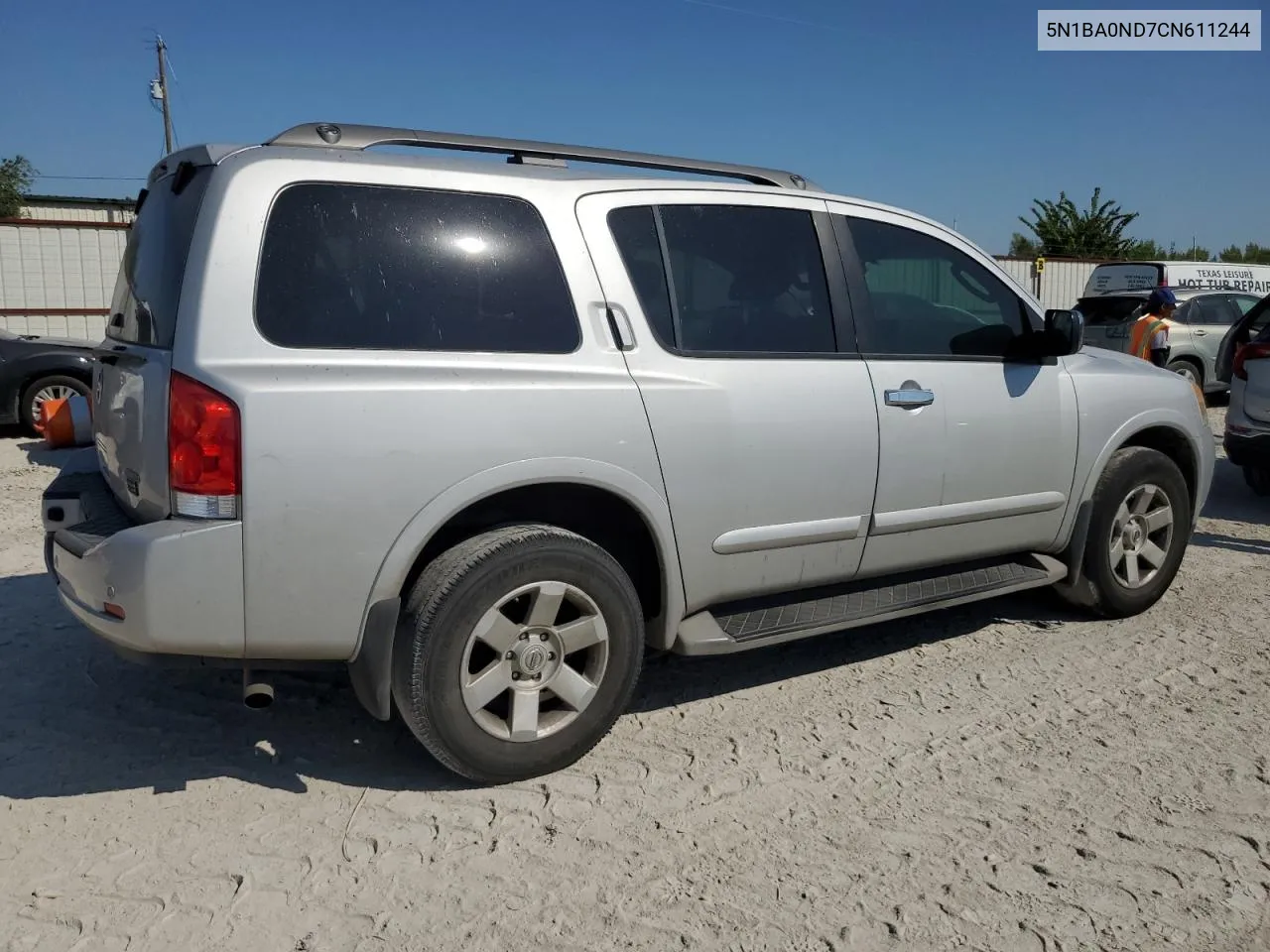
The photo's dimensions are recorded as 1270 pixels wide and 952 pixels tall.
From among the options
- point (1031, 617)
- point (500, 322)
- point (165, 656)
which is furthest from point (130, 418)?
point (1031, 617)

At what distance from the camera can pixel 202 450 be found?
9.36 feet

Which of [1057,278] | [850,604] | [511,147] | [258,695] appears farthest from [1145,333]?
[1057,278]

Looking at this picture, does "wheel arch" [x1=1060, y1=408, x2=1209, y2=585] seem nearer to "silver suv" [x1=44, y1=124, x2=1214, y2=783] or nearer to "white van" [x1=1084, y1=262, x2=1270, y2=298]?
"silver suv" [x1=44, y1=124, x2=1214, y2=783]

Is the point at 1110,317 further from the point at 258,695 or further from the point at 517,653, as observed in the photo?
the point at 258,695

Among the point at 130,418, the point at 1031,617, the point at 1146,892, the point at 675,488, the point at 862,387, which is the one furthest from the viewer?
the point at 1031,617

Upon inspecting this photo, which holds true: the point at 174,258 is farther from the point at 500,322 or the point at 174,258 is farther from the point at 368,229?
the point at 500,322

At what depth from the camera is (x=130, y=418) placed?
3.17m

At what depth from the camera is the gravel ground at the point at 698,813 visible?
8.71 feet

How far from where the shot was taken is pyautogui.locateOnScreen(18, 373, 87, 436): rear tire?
10430 millimetres

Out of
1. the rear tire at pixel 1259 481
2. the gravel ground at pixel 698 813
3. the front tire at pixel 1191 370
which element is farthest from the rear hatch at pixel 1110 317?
the gravel ground at pixel 698 813

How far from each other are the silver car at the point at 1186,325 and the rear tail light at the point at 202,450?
13387 mm

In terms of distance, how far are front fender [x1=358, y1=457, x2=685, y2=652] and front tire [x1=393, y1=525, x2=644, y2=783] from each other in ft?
0.40

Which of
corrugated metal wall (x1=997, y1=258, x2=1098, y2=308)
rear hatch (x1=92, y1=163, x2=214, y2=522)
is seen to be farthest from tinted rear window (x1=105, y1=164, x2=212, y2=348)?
corrugated metal wall (x1=997, y1=258, x2=1098, y2=308)

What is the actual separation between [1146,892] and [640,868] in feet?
4.33
